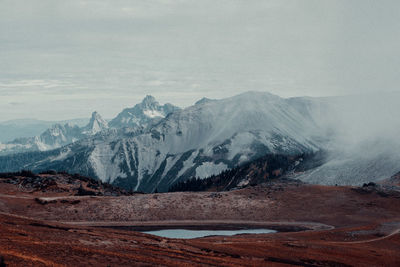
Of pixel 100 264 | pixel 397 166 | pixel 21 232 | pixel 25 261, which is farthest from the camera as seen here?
pixel 397 166

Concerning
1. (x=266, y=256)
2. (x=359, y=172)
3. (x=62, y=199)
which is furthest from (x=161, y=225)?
(x=359, y=172)

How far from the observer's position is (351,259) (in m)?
53.2

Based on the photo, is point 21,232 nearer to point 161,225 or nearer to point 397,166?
point 161,225

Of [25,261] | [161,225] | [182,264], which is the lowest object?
[161,225]

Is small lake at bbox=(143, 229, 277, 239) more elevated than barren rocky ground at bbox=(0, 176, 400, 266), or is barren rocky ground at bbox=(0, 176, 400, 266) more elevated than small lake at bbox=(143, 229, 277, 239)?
barren rocky ground at bbox=(0, 176, 400, 266)

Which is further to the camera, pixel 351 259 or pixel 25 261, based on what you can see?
pixel 351 259

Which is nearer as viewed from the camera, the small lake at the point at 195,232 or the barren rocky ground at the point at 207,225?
the barren rocky ground at the point at 207,225

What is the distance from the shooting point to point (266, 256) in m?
50.7

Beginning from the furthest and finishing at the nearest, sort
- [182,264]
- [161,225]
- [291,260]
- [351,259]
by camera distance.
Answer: [161,225] < [351,259] < [291,260] < [182,264]

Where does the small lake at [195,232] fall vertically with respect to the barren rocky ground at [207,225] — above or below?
below

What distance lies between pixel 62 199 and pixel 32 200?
785 centimetres

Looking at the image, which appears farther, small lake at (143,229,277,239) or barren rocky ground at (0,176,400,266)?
small lake at (143,229,277,239)

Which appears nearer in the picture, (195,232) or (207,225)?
(195,232)

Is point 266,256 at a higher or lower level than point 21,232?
lower
